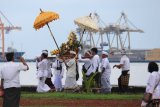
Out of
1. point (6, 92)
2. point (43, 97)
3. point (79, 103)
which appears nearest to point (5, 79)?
point (6, 92)

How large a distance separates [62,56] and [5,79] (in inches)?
372

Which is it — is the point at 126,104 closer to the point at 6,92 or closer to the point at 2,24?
the point at 6,92

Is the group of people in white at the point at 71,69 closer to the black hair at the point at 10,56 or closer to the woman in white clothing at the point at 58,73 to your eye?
Result: the woman in white clothing at the point at 58,73

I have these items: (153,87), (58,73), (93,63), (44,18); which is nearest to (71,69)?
(93,63)

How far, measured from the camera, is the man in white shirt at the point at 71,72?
82.0 feet

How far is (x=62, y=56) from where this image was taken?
2567 centimetres

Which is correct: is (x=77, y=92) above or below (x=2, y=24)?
below

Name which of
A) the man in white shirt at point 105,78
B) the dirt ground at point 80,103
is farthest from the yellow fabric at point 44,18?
the dirt ground at point 80,103

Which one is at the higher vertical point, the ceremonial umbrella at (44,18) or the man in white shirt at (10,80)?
the ceremonial umbrella at (44,18)

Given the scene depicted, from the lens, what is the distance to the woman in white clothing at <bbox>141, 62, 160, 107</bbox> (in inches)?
614

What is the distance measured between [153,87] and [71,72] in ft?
32.4

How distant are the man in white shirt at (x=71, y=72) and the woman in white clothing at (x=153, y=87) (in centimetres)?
937

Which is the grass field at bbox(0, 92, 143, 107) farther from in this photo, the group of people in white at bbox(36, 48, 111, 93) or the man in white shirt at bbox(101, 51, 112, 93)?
the man in white shirt at bbox(101, 51, 112, 93)

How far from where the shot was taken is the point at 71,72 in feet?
82.9
